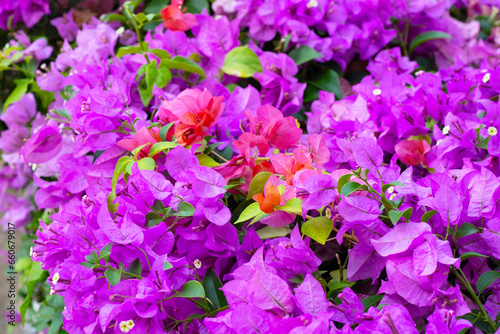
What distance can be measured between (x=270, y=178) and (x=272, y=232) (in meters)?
0.09

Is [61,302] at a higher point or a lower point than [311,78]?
lower

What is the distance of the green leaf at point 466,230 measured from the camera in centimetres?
58

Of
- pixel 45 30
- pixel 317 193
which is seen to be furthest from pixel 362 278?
pixel 45 30

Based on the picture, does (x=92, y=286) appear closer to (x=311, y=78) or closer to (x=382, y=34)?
(x=311, y=78)

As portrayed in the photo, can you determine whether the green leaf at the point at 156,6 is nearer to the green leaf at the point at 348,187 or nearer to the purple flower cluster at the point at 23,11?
the purple flower cluster at the point at 23,11

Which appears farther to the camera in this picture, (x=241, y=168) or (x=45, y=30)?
(x=45, y=30)

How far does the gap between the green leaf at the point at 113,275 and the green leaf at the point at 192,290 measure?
79 mm

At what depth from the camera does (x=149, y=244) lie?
63cm

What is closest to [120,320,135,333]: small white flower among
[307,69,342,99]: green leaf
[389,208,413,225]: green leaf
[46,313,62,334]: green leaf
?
[389,208,413,225]: green leaf

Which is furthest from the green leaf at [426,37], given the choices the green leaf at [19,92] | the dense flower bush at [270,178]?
the green leaf at [19,92]

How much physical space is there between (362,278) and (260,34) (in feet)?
2.11

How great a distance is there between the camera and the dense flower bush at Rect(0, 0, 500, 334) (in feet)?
1.88

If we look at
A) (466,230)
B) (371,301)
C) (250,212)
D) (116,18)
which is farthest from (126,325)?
(116,18)

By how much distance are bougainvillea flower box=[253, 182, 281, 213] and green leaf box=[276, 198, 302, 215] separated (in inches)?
0.4
